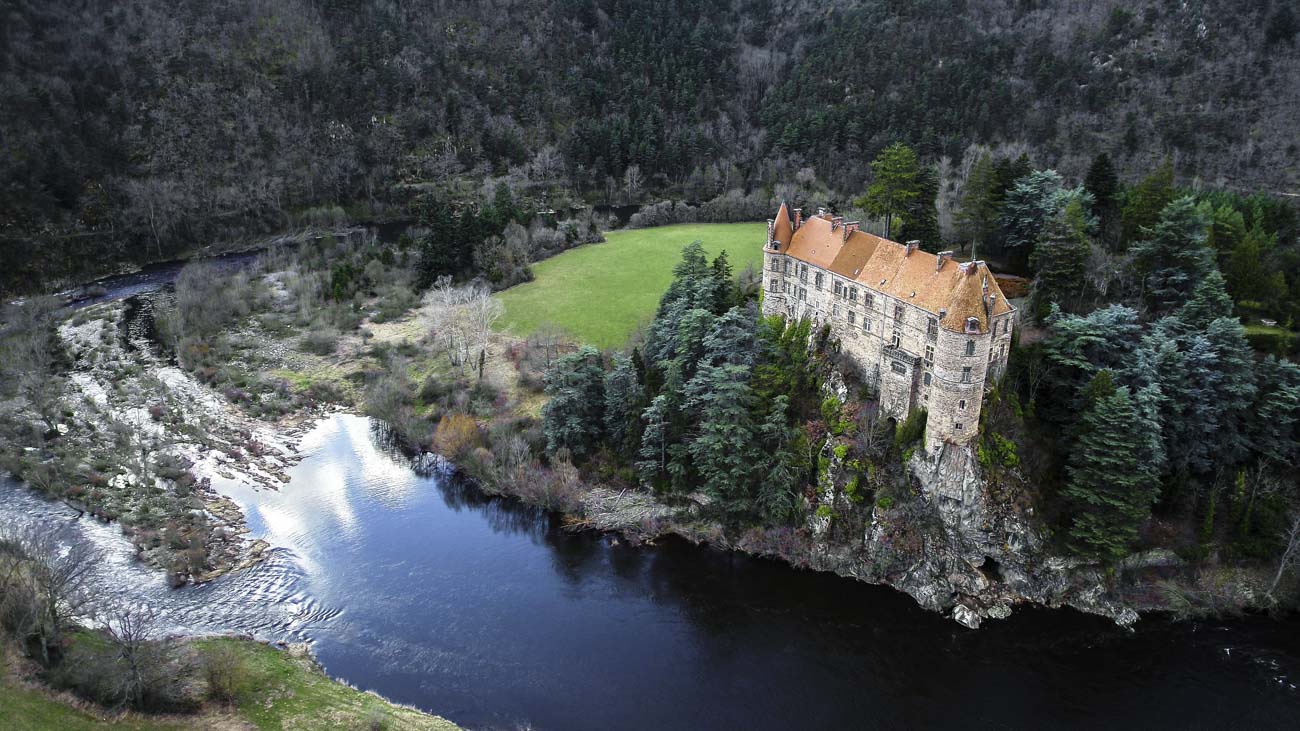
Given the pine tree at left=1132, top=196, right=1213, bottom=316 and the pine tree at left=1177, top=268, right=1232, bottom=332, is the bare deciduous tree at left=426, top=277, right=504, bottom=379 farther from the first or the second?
the pine tree at left=1177, top=268, right=1232, bottom=332

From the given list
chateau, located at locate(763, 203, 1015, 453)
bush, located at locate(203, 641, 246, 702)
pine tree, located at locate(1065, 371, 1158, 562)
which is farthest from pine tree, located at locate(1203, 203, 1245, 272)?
bush, located at locate(203, 641, 246, 702)

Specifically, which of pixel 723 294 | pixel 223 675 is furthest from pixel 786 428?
pixel 223 675

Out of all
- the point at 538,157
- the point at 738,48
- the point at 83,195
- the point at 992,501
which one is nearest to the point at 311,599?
the point at 992,501

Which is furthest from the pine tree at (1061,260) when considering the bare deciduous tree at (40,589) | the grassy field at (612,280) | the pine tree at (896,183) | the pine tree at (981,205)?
the bare deciduous tree at (40,589)

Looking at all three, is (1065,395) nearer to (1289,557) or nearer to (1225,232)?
(1289,557)

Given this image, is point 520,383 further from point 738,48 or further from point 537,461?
point 738,48

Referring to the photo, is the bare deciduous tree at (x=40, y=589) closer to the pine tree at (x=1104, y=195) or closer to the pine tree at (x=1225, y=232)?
the pine tree at (x=1104, y=195)

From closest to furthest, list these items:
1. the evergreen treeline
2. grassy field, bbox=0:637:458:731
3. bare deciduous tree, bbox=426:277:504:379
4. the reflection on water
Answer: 1. grassy field, bbox=0:637:458:731
2. the reflection on water
3. the evergreen treeline
4. bare deciduous tree, bbox=426:277:504:379
